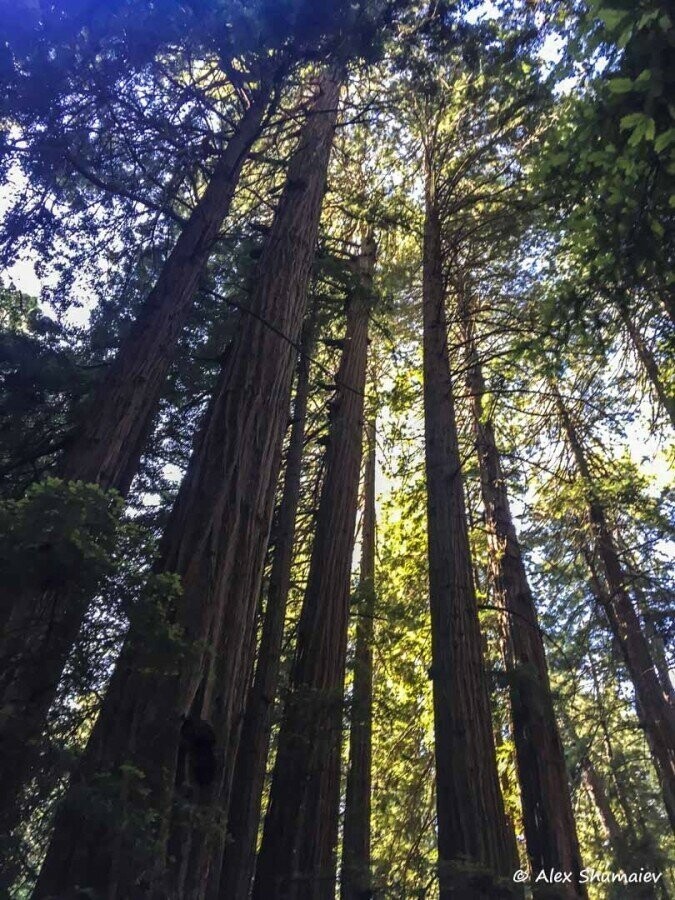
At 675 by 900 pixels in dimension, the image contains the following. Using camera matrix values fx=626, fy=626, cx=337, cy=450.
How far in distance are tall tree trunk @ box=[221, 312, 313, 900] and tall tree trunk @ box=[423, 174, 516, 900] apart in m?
1.42

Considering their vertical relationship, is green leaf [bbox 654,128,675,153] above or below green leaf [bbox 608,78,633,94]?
below

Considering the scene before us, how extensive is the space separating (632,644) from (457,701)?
7.12 meters

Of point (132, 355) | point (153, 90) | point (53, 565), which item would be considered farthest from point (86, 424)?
point (153, 90)

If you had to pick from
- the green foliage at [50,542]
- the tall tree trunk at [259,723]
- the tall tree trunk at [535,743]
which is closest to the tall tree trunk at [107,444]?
the green foliage at [50,542]

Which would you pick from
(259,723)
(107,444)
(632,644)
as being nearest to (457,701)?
(259,723)

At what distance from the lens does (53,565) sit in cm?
239

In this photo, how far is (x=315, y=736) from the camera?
17.5ft

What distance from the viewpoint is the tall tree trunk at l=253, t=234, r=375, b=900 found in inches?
192

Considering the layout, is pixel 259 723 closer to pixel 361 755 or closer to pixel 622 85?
pixel 361 755

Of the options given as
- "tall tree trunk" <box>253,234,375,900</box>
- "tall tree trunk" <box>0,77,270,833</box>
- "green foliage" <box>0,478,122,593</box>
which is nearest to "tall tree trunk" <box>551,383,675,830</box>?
"tall tree trunk" <box>253,234,375,900</box>

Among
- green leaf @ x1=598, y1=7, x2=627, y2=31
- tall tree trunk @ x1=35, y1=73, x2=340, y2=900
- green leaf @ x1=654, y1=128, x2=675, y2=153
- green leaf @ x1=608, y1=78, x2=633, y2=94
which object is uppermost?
green leaf @ x1=598, y1=7, x2=627, y2=31

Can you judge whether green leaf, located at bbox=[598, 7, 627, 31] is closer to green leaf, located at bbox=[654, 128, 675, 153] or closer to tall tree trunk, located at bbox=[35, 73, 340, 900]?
green leaf, located at bbox=[654, 128, 675, 153]

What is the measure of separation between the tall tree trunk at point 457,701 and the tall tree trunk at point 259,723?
1424mm

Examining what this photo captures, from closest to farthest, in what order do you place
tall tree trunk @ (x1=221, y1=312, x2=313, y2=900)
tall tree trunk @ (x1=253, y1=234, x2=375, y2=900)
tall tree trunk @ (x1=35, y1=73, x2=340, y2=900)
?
tall tree trunk @ (x1=35, y1=73, x2=340, y2=900), tall tree trunk @ (x1=221, y1=312, x2=313, y2=900), tall tree trunk @ (x1=253, y1=234, x2=375, y2=900)
